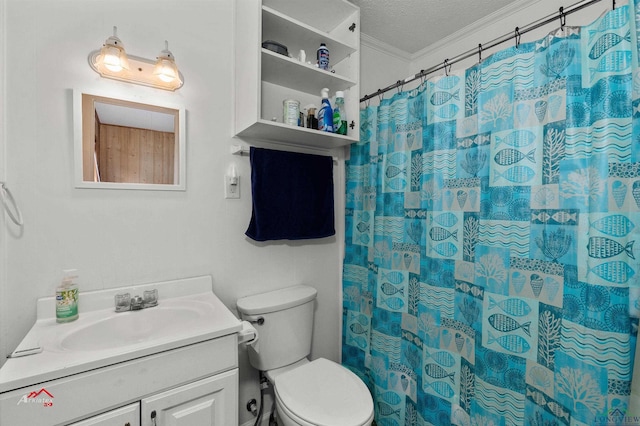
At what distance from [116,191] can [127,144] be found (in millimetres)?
210

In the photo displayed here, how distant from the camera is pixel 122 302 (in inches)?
46.2

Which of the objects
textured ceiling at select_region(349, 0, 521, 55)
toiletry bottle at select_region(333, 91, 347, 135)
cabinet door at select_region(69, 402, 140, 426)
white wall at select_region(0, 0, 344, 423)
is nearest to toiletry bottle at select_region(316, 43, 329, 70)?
toiletry bottle at select_region(333, 91, 347, 135)

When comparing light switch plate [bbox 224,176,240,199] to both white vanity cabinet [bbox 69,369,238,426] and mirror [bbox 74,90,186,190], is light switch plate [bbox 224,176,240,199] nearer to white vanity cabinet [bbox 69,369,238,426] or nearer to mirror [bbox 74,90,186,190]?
mirror [bbox 74,90,186,190]

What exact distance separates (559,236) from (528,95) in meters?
0.53

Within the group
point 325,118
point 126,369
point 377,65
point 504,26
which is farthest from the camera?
point 377,65

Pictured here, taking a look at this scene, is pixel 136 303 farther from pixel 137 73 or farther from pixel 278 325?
pixel 137 73

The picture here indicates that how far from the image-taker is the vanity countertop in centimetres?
79

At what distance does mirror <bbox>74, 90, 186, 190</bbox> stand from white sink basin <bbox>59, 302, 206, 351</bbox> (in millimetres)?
545

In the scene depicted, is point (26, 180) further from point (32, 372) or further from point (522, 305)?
point (522, 305)

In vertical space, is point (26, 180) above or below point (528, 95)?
below

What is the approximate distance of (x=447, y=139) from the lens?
1.30m

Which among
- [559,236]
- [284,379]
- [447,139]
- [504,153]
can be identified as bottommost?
[284,379]

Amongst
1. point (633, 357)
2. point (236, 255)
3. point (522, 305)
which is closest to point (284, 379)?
point (236, 255)

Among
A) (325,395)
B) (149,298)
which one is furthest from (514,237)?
(149,298)
